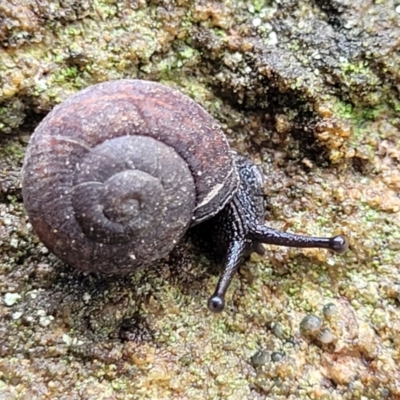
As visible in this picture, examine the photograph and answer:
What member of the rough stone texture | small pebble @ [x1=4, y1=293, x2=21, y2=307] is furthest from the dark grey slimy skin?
small pebble @ [x1=4, y1=293, x2=21, y2=307]

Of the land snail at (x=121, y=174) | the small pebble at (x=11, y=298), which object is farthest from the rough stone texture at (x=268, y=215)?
the land snail at (x=121, y=174)

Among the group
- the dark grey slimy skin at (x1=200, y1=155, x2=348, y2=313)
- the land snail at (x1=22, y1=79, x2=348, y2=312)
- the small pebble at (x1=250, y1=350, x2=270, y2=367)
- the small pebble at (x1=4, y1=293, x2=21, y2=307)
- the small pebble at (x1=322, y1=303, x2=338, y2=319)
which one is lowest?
the small pebble at (x1=4, y1=293, x2=21, y2=307)

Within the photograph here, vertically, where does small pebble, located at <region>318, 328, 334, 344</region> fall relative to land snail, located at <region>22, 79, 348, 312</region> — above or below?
below

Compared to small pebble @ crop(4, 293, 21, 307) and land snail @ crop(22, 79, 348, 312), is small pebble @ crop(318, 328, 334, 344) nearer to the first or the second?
land snail @ crop(22, 79, 348, 312)

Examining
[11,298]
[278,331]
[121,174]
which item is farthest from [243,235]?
[11,298]

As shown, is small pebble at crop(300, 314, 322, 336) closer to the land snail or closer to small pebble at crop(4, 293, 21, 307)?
the land snail

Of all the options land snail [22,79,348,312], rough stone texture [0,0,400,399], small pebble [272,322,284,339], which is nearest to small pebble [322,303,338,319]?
rough stone texture [0,0,400,399]

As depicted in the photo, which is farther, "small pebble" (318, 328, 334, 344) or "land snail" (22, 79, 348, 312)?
"small pebble" (318, 328, 334, 344)

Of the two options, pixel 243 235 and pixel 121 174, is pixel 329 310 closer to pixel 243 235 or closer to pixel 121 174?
pixel 243 235
